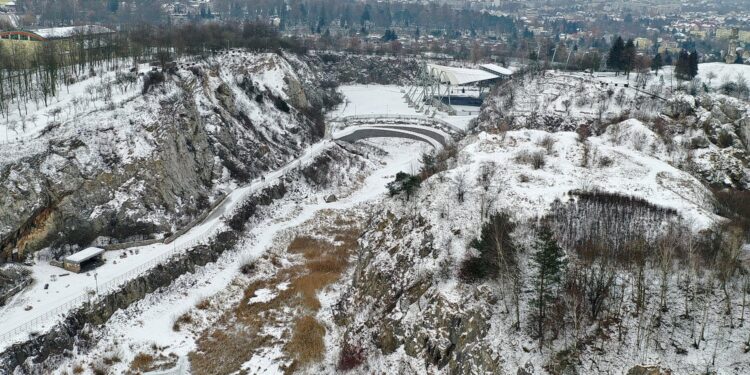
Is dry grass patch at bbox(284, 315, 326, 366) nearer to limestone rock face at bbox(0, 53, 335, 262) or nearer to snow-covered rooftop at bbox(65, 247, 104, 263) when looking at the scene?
snow-covered rooftop at bbox(65, 247, 104, 263)

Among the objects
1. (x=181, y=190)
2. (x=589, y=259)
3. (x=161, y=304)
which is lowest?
(x=161, y=304)

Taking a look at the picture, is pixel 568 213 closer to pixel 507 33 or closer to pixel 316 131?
pixel 316 131

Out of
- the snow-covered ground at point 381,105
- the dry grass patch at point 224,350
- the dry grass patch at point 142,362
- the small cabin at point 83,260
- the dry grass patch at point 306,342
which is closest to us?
the dry grass patch at point 142,362

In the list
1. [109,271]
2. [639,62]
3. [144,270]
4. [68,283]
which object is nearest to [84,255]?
[109,271]

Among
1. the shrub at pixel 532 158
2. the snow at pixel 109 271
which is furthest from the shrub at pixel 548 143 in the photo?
the snow at pixel 109 271

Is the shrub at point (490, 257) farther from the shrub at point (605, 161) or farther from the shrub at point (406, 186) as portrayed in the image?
the shrub at point (605, 161)

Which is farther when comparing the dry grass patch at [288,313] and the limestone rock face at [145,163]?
the limestone rock face at [145,163]

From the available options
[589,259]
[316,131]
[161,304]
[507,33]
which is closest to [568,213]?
[589,259]

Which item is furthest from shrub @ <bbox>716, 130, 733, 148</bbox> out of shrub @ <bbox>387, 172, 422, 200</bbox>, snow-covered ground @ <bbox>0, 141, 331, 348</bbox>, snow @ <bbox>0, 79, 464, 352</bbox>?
snow-covered ground @ <bbox>0, 141, 331, 348</bbox>
